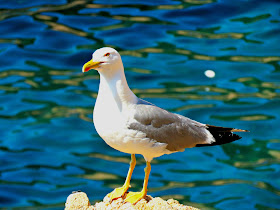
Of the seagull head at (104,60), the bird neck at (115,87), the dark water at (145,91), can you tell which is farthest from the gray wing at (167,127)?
the dark water at (145,91)

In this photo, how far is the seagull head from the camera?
15.9ft

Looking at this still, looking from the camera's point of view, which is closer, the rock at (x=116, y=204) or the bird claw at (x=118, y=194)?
the rock at (x=116, y=204)

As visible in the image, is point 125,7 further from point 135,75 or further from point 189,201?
point 189,201

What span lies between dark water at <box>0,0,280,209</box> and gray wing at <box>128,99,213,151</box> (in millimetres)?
3806

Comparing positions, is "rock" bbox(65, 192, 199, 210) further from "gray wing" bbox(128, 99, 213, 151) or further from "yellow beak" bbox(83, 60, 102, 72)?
"yellow beak" bbox(83, 60, 102, 72)

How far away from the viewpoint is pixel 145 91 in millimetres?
11211

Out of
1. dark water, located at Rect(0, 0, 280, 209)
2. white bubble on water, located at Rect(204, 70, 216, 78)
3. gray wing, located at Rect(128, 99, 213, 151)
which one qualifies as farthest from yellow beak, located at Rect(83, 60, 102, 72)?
white bubble on water, located at Rect(204, 70, 216, 78)

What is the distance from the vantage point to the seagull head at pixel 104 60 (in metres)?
4.84

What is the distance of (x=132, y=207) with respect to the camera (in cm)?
504

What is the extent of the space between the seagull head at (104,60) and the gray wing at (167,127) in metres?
0.42

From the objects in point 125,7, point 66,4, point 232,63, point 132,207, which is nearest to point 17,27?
point 66,4

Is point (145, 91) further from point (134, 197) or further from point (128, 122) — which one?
point (128, 122)

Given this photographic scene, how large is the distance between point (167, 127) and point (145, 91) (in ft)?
19.3

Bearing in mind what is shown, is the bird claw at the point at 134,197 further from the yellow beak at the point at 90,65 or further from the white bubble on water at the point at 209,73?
the white bubble on water at the point at 209,73
